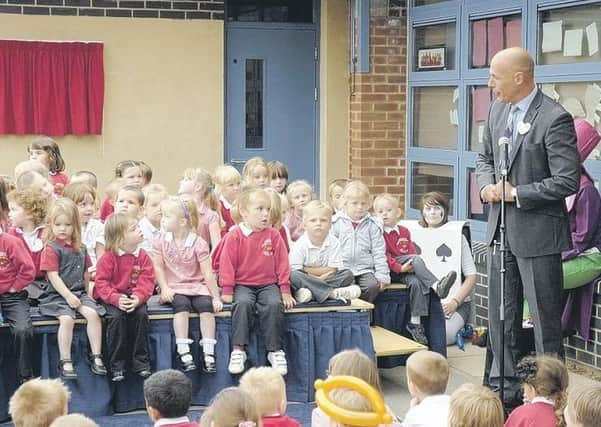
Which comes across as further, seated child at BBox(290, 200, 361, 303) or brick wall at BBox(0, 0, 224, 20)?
brick wall at BBox(0, 0, 224, 20)

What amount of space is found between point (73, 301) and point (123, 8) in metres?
5.15

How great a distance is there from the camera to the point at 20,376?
737cm

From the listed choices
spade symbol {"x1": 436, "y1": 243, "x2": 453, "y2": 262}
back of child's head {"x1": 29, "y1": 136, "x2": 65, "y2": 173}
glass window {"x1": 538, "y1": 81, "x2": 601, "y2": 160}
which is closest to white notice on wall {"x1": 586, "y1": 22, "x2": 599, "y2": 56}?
glass window {"x1": 538, "y1": 81, "x2": 601, "y2": 160}

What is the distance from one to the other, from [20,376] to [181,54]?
17.7 feet

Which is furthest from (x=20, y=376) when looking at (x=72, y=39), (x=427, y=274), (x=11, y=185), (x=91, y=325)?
(x=72, y=39)

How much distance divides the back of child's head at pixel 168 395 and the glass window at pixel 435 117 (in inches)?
244

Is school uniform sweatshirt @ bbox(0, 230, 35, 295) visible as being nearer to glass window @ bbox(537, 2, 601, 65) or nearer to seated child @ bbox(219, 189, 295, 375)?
seated child @ bbox(219, 189, 295, 375)

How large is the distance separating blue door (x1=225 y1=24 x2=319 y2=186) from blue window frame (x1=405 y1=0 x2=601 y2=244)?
130 cm

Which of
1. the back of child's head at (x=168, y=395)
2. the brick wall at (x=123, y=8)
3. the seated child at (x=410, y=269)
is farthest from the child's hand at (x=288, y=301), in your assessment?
the brick wall at (x=123, y=8)

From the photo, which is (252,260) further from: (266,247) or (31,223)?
(31,223)

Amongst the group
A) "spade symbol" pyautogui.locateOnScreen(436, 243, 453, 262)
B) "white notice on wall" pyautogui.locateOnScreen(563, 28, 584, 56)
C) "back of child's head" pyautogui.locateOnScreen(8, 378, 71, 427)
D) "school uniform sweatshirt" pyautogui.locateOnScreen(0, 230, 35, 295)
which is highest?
"white notice on wall" pyautogui.locateOnScreen(563, 28, 584, 56)

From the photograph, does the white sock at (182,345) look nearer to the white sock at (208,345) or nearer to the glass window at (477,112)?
the white sock at (208,345)

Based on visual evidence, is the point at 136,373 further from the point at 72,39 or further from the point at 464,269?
the point at 72,39

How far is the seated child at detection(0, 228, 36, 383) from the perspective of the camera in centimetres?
723
